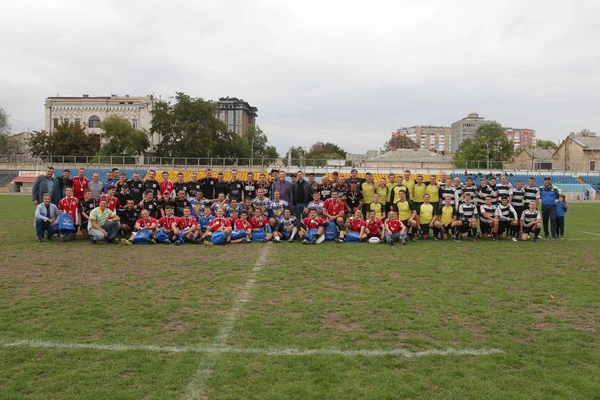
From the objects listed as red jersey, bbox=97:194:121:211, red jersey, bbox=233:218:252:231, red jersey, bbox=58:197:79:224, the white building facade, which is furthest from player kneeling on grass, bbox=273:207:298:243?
the white building facade

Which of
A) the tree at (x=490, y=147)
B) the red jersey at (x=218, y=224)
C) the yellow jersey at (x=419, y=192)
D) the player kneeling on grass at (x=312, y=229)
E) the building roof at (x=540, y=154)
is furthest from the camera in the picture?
the building roof at (x=540, y=154)

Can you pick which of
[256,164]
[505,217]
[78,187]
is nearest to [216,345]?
[78,187]

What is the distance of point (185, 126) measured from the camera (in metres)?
58.0

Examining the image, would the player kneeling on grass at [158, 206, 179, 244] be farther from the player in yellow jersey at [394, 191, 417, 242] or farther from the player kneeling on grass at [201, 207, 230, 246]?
the player in yellow jersey at [394, 191, 417, 242]

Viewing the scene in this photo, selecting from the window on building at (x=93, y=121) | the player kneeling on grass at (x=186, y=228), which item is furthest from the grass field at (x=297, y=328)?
the window on building at (x=93, y=121)

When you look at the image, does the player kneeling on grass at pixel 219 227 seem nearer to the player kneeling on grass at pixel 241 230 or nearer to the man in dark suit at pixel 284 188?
the player kneeling on grass at pixel 241 230

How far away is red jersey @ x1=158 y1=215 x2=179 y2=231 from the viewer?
11.2m

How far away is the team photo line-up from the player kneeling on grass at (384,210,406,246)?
0.02 m

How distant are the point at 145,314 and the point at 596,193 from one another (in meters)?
52.3

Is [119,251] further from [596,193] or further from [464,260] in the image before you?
[596,193]

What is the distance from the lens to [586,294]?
255 inches

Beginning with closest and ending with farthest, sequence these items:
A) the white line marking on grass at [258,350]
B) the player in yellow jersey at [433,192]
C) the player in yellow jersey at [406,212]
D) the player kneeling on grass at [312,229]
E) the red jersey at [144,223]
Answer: the white line marking on grass at [258,350] → the red jersey at [144,223] → the player kneeling on grass at [312,229] → the player in yellow jersey at [406,212] → the player in yellow jersey at [433,192]

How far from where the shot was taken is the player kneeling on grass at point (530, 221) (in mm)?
12125

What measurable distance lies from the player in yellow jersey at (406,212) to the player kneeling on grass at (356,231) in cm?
100
